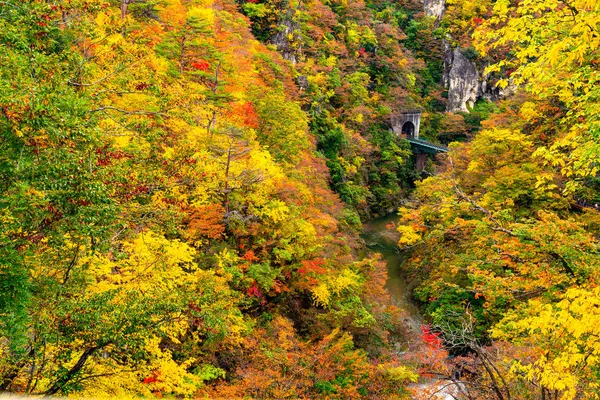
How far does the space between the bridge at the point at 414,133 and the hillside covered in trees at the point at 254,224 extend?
31.0ft

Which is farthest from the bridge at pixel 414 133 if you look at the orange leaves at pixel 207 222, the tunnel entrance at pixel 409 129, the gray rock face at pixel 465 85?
the orange leaves at pixel 207 222

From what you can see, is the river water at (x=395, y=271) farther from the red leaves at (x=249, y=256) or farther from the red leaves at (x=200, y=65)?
the red leaves at (x=200, y=65)

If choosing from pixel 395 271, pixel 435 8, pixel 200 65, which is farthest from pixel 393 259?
pixel 435 8

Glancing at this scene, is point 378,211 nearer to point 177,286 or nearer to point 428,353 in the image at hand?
point 428,353

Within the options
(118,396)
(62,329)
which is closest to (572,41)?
(62,329)

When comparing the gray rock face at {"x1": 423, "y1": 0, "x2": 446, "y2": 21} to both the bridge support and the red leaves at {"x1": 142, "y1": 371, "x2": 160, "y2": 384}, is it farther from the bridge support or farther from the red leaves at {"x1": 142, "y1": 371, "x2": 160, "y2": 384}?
the red leaves at {"x1": 142, "y1": 371, "x2": 160, "y2": 384}

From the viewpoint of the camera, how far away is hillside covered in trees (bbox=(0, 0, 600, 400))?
15.3 feet

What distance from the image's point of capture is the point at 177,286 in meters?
8.24

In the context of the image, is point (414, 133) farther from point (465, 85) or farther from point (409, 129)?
point (465, 85)

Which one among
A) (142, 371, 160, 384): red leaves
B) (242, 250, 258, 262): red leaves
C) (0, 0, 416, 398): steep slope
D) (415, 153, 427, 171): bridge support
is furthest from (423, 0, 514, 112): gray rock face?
(142, 371, 160, 384): red leaves

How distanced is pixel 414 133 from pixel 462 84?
7.96m

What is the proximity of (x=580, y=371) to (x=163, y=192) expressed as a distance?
6534 mm

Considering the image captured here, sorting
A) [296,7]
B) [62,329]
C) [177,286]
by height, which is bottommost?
[177,286]

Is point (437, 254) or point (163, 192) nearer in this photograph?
point (163, 192)
